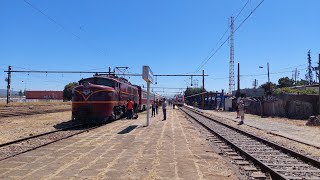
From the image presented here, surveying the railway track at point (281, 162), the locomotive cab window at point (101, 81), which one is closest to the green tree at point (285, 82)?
the locomotive cab window at point (101, 81)

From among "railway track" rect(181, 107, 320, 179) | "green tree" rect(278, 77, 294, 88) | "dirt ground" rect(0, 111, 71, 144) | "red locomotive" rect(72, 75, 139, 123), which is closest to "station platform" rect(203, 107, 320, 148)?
"railway track" rect(181, 107, 320, 179)

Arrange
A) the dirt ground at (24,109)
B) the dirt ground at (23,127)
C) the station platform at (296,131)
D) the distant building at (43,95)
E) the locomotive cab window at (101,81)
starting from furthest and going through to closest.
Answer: the distant building at (43,95)
the dirt ground at (24,109)
the locomotive cab window at (101,81)
the dirt ground at (23,127)
the station platform at (296,131)

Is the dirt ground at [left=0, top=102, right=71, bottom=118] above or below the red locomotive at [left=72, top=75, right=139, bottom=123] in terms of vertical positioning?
below

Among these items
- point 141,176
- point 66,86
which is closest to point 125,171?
point 141,176

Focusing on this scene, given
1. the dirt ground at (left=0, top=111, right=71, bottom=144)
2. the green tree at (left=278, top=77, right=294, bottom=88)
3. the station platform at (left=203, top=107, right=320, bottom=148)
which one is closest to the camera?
the station platform at (left=203, top=107, right=320, bottom=148)

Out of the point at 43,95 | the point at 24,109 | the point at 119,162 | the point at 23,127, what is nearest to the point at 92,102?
the point at 23,127

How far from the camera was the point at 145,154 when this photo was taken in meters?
11.4

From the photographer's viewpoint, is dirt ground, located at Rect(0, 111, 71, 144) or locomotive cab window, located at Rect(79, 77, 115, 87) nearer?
dirt ground, located at Rect(0, 111, 71, 144)

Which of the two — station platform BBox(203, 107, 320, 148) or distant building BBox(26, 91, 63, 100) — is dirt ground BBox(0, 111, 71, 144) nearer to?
station platform BBox(203, 107, 320, 148)

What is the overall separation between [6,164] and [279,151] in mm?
8461

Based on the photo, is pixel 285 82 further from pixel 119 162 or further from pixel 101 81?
pixel 119 162

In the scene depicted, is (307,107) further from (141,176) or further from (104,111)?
(141,176)

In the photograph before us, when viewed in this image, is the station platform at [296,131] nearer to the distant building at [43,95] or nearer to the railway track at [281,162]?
the railway track at [281,162]

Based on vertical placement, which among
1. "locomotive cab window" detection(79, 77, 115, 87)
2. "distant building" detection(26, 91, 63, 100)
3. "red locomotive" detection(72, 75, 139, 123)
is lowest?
"red locomotive" detection(72, 75, 139, 123)
